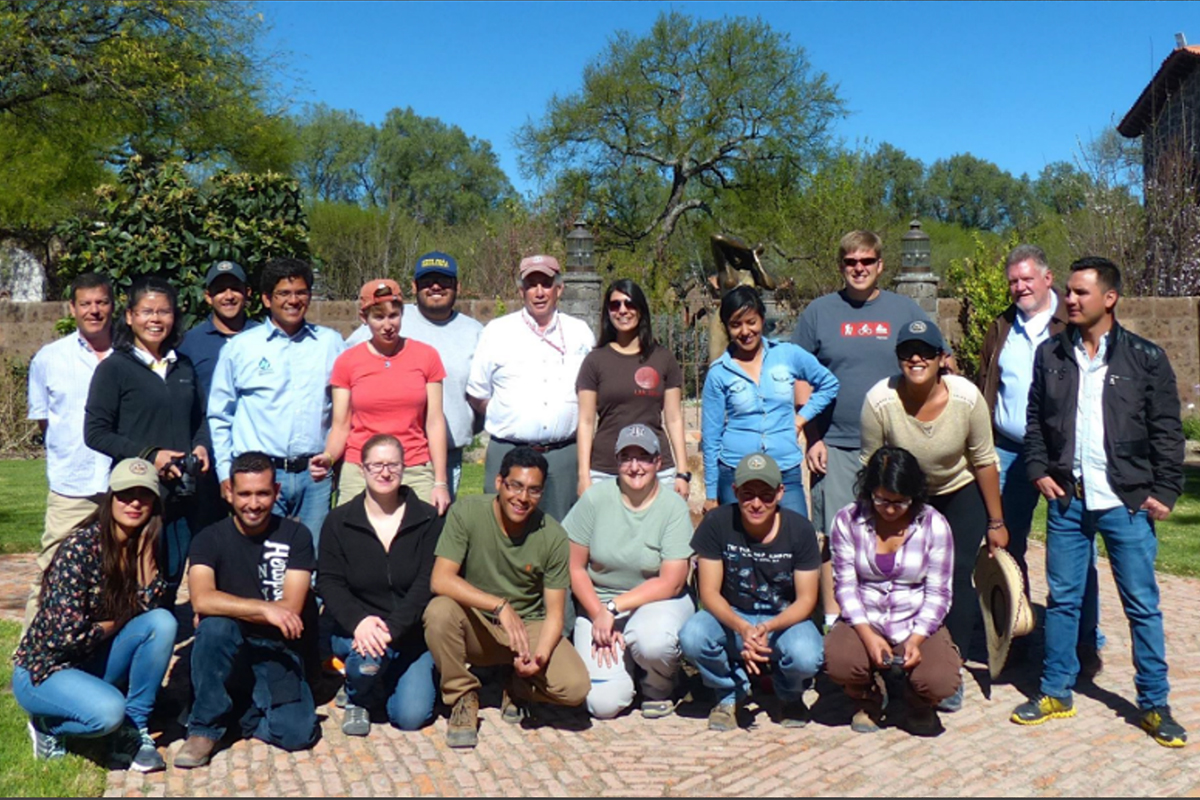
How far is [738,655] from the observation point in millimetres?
4926

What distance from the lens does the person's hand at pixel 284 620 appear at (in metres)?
4.66

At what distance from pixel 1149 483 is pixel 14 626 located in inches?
237

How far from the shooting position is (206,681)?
14.9ft

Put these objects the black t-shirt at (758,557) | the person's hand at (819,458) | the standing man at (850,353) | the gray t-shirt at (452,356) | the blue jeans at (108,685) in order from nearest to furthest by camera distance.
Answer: the blue jeans at (108,685) → the black t-shirt at (758,557) → the standing man at (850,353) → the person's hand at (819,458) → the gray t-shirt at (452,356)

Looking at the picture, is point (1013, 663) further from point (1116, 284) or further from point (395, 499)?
point (395, 499)

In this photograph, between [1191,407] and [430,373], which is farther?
[1191,407]

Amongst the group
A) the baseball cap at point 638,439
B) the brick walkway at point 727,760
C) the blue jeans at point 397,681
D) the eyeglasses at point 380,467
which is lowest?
the brick walkway at point 727,760

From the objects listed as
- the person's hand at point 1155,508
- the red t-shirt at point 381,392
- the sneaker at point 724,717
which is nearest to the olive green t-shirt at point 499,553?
the red t-shirt at point 381,392

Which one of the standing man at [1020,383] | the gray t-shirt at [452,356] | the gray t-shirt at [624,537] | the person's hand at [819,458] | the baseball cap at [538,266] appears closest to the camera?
the gray t-shirt at [624,537]

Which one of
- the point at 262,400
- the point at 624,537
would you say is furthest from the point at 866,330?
the point at 262,400

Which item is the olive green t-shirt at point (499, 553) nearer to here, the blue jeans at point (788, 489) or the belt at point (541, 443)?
the belt at point (541, 443)

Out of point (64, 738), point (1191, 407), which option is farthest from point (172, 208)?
point (1191, 407)

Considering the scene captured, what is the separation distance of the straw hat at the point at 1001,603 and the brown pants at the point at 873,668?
34 cm

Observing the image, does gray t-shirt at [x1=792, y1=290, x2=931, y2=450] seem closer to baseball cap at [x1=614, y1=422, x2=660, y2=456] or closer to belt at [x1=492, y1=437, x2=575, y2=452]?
baseball cap at [x1=614, y1=422, x2=660, y2=456]
